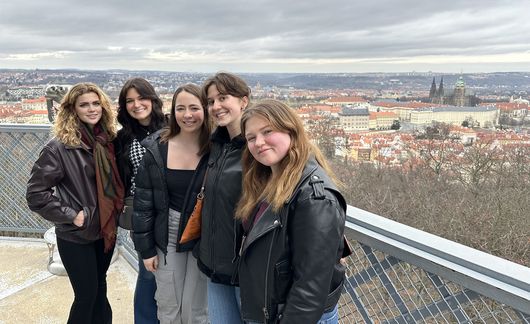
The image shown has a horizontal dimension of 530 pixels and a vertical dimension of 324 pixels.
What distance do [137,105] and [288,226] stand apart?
1.27 meters

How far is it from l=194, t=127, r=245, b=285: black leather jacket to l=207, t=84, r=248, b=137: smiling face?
0.07m

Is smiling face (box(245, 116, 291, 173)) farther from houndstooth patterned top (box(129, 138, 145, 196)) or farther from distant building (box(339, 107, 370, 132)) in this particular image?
distant building (box(339, 107, 370, 132))

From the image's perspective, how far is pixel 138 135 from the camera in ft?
7.18

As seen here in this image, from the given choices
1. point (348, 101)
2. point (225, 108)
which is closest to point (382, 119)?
point (348, 101)

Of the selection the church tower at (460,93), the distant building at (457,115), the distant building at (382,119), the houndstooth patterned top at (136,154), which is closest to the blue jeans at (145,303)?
the houndstooth patterned top at (136,154)

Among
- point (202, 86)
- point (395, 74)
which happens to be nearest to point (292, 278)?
point (202, 86)

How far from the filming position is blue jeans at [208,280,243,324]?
1672 millimetres

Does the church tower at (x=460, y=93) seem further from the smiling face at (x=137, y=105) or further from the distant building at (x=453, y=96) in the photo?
the smiling face at (x=137, y=105)

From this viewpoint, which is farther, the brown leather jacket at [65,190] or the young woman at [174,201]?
the brown leather jacket at [65,190]

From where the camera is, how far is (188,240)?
184cm

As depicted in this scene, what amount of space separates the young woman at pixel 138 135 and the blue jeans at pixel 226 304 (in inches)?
24.1

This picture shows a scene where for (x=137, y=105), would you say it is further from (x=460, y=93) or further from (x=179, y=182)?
(x=460, y=93)

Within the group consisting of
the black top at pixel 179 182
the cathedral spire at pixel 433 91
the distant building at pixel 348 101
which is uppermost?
the black top at pixel 179 182

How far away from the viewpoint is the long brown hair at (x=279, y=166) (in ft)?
4.11
